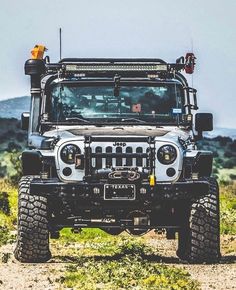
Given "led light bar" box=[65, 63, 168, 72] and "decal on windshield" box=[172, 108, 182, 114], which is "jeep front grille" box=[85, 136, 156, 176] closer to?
"decal on windshield" box=[172, 108, 182, 114]

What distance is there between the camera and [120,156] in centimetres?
1608

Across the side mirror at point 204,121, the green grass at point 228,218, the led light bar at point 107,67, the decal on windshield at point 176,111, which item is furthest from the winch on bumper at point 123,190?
the green grass at point 228,218

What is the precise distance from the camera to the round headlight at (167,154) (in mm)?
16156

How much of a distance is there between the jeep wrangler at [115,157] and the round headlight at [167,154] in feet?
0.04

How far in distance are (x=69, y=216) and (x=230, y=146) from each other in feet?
212

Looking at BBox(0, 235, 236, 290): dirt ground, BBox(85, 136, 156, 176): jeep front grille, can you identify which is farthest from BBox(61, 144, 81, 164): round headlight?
BBox(0, 235, 236, 290): dirt ground

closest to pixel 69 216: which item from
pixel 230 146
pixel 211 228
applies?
pixel 211 228

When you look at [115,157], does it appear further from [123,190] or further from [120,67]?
[120,67]

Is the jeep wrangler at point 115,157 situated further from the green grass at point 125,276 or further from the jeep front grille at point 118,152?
the green grass at point 125,276

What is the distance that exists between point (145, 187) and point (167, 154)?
566 millimetres

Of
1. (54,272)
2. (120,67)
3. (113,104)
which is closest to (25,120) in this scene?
(113,104)

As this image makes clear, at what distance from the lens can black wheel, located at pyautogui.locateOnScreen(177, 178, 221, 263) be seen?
16.3 m

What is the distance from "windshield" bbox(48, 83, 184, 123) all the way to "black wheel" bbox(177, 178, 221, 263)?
1.65 m

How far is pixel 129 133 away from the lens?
54.2 feet
